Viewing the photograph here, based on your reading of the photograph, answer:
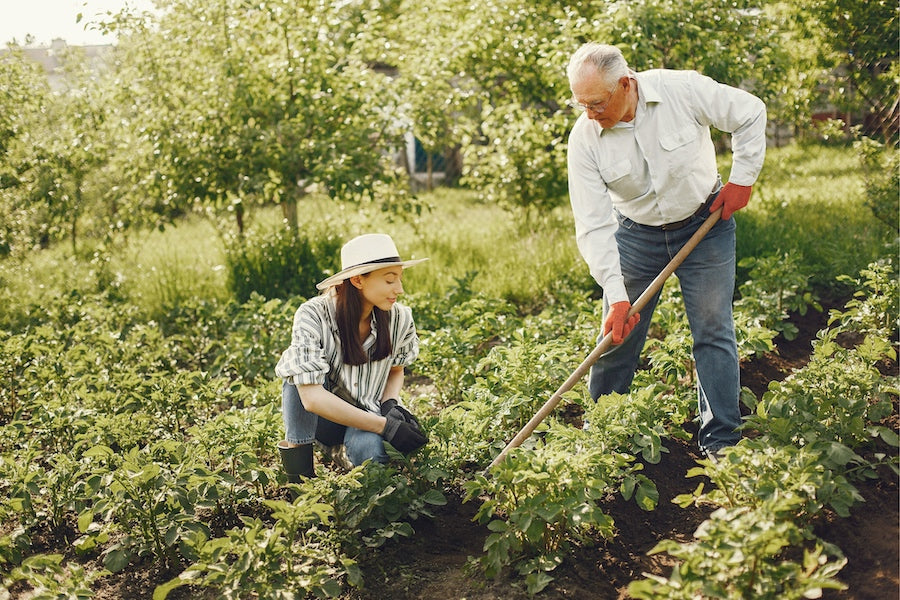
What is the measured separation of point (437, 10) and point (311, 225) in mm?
2511

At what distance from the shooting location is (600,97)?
3408mm

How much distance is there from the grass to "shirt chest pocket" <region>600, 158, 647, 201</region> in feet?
7.23

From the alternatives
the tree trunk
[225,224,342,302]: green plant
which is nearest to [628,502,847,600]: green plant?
[225,224,342,302]: green plant

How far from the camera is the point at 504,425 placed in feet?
13.6

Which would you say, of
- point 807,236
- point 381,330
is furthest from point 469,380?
point 807,236

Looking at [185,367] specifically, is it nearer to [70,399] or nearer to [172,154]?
[70,399]

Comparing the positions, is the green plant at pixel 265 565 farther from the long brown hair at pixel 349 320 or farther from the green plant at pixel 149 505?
the long brown hair at pixel 349 320

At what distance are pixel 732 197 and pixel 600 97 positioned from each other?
683 millimetres

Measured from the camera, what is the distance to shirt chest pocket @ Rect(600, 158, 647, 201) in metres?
3.63

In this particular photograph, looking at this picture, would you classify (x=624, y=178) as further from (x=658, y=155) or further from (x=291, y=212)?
(x=291, y=212)

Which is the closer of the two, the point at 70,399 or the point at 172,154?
the point at 70,399

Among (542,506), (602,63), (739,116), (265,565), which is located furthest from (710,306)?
(265,565)

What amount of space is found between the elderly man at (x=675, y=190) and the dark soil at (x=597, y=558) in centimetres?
45

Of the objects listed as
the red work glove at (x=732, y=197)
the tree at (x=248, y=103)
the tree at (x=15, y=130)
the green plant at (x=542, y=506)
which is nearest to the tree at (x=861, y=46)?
the tree at (x=248, y=103)
